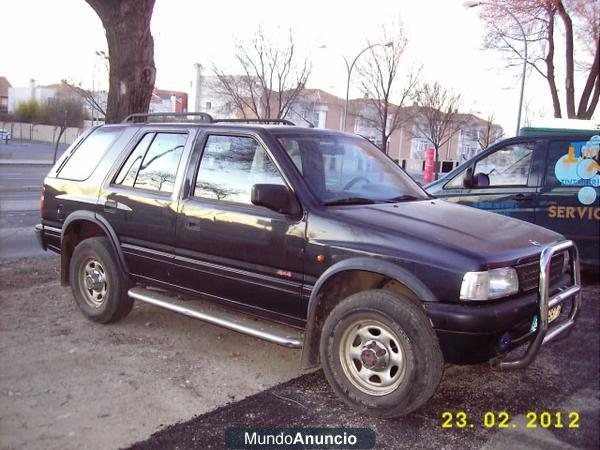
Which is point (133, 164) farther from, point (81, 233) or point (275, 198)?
point (275, 198)

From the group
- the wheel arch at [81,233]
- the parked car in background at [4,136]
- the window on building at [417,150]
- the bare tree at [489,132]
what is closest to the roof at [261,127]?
the wheel arch at [81,233]

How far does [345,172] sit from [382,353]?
4.71 ft

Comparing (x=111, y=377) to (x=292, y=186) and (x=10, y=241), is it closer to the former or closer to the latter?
(x=292, y=186)

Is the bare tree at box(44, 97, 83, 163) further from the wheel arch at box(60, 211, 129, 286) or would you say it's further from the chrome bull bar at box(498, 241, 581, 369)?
the chrome bull bar at box(498, 241, 581, 369)

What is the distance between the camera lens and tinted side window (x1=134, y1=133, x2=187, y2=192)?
4.56m

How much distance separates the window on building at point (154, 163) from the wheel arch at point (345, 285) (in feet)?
5.31

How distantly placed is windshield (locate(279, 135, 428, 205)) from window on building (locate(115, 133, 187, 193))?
1046 millimetres

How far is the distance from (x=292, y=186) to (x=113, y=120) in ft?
14.9

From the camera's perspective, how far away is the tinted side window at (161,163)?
456 centimetres

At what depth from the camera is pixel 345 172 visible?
165 inches

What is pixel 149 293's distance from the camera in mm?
4695

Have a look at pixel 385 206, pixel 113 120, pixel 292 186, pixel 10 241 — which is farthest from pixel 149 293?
pixel 10 241

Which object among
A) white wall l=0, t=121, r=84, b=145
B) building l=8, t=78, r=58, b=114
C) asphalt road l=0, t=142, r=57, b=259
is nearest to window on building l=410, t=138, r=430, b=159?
white wall l=0, t=121, r=84, b=145

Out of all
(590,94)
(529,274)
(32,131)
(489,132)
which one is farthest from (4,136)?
(529,274)
